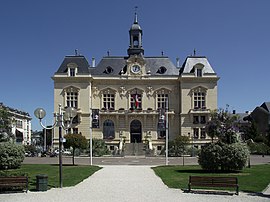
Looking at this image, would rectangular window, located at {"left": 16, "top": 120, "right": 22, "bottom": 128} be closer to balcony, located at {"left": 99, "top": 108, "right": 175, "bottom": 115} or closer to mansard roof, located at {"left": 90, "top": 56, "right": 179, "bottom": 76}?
mansard roof, located at {"left": 90, "top": 56, "right": 179, "bottom": 76}

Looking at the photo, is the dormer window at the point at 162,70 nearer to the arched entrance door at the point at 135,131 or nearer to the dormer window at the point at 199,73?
the dormer window at the point at 199,73

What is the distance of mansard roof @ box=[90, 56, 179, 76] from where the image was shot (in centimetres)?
7244

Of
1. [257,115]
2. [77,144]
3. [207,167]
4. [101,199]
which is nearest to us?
[101,199]

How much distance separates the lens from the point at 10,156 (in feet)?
103

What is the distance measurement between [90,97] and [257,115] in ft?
177

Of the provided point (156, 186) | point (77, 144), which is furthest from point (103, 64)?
point (156, 186)

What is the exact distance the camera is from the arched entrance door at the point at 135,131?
71000 millimetres

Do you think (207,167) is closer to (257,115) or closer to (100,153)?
(100,153)

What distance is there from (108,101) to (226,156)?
45680 millimetres

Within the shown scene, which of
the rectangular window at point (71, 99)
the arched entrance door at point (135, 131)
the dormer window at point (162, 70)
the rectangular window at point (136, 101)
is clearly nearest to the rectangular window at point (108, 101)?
the rectangular window at point (136, 101)

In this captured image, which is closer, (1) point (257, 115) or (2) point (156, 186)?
(2) point (156, 186)

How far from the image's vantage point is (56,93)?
69312mm

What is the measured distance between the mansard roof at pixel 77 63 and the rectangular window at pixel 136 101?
10.0 meters

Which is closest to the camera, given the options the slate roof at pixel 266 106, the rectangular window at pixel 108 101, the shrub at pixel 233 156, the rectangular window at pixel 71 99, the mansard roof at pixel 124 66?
the shrub at pixel 233 156
